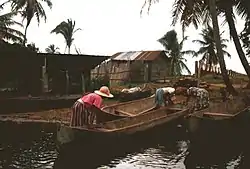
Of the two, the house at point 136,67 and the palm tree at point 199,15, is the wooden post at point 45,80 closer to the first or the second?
the palm tree at point 199,15

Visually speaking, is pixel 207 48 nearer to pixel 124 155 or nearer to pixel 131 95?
pixel 131 95

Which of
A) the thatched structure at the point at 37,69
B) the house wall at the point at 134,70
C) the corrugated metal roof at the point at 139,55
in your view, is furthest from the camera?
the corrugated metal roof at the point at 139,55

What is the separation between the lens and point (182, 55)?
159 feet

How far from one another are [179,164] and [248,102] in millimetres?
9369

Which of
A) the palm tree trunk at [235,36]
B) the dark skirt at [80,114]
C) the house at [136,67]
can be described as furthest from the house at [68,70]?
the dark skirt at [80,114]

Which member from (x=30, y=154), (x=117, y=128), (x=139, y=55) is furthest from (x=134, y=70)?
(x=30, y=154)

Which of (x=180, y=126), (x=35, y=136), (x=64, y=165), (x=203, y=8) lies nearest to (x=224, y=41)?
(x=203, y=8)

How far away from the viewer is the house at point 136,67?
39594 mm

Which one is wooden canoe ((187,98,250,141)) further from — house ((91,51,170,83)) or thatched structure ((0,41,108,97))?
house ((91,51,170,83))

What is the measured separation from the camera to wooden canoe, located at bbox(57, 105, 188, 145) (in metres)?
11.8

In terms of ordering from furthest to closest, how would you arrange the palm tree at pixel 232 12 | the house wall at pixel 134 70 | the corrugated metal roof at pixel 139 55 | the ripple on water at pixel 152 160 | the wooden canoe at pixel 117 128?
the corrugated metal roof at pixel 139 55, the house wall at pixel 134 70, the palm tree at pixel 232 12, the wooden canoe at pixel 117 128, the ripple on water at pixel 152 160

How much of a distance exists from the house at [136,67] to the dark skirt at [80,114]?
25310 mm

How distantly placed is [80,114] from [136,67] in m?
27.7

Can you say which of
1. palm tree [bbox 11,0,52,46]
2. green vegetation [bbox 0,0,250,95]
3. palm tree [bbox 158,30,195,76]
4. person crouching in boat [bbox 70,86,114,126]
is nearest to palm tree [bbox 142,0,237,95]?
green vegetation [bbox 0,0,250,95]
